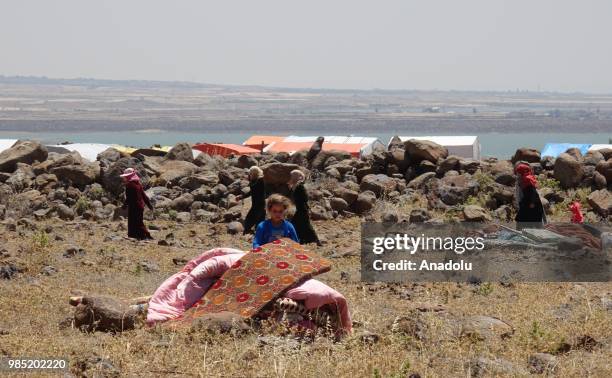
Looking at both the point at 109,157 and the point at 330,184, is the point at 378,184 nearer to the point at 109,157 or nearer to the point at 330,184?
the point at 330,184

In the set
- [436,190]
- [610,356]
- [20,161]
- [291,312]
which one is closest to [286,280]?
[291,312]

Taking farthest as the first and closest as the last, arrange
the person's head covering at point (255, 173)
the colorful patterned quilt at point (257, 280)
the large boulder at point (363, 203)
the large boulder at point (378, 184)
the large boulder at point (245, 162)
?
the large boulder at point (245, 162) < the large boulder at point (378, 184) < the large boulder at point (363, 203) < the person's head covering at point (255, 173) < the colorful patterned quilt at point (257, 280)

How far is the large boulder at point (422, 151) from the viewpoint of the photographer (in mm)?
20625

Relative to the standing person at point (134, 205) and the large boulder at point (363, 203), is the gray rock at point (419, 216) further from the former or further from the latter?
the standing person at point (134, 205)

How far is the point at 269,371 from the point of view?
674cm

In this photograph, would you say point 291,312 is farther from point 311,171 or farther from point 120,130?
point 120,130

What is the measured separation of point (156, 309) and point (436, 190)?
11.4 metres

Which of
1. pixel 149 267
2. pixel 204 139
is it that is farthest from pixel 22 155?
pixel 204 139

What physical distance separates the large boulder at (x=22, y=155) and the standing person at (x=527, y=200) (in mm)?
11713

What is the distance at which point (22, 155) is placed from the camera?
22.0m

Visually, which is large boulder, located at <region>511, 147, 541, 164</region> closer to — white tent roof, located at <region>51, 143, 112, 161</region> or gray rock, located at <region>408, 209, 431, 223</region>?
gray rock, located at <region>408, 209, 431, 223</region>

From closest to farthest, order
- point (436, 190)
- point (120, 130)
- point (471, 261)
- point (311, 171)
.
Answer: point (471, 261), point (436, 190), point (311, 171), point (120, 130)

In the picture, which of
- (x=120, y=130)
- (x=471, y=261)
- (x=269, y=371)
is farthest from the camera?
(x=120, y=130)

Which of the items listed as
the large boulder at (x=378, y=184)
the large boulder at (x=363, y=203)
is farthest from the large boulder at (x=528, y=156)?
the large boulder at (x=363, y=203)
